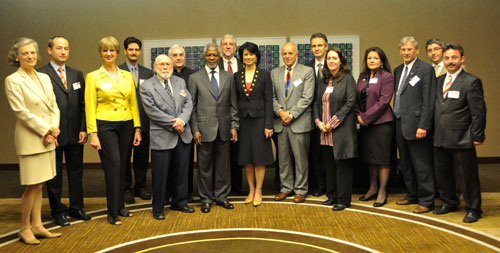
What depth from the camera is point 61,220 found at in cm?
396

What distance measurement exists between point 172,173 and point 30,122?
145cm

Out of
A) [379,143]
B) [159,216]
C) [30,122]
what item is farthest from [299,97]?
[30,122]

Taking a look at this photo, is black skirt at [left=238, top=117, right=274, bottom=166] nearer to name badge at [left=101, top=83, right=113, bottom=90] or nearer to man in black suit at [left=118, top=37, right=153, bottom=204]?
man in black suit at [left=118, top=37, right=153, bottom=204]

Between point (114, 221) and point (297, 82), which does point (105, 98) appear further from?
point (297, 82)

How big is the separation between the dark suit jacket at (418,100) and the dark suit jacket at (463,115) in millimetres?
160

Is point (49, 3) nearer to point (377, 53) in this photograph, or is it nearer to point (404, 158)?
point (377, 53)

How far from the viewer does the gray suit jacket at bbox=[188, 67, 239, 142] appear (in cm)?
430

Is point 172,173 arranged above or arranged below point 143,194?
above

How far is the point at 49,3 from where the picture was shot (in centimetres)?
697

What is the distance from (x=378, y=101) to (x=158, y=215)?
246 centimetres

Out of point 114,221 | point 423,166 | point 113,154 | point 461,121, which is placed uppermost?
point 461,121

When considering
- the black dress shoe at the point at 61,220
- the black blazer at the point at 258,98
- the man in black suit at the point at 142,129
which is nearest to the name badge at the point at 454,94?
the black blazer at the point at 258,98

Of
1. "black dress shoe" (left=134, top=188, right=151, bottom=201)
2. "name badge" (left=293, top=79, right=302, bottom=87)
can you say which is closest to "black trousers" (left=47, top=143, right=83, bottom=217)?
"black dress shoe" (left=134, top=188, right=151, bottom=201)

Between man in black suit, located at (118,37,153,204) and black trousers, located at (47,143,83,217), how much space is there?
65cm
